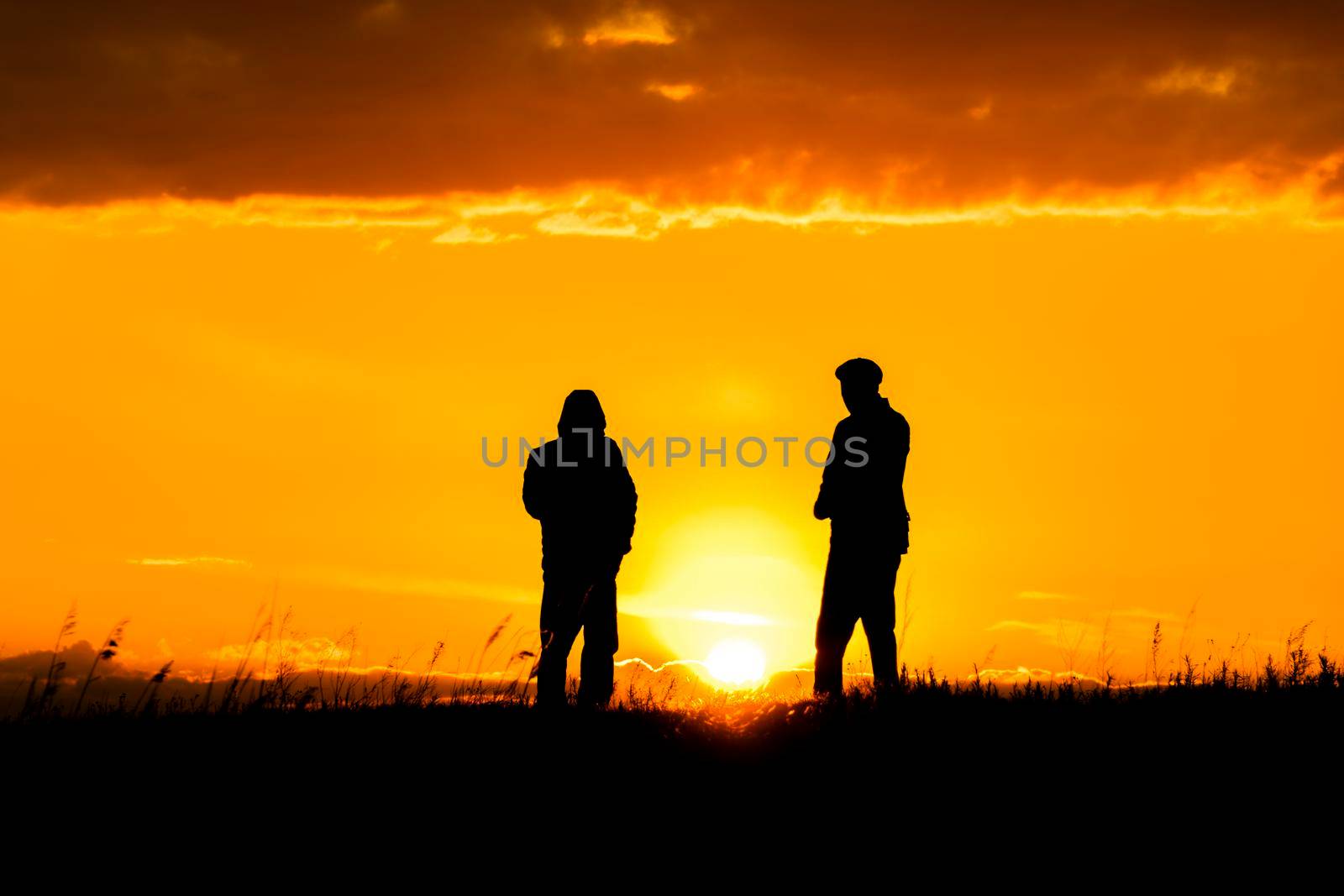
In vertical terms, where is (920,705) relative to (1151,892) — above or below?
above

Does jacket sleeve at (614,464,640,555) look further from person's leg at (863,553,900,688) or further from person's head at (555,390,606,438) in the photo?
person's leg at (863,553,900,688)

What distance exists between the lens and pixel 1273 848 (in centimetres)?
651

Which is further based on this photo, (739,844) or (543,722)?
(543,722)

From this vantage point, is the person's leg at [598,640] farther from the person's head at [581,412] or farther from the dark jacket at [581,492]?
the person's head at [581,412]

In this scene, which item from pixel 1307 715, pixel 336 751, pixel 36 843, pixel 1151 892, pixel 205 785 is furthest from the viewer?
pixel 1307 715

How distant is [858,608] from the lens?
1056 centimetres

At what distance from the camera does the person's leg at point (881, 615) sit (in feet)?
34.5

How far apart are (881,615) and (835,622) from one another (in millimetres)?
390

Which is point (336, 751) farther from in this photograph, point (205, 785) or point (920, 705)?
point (920, 705)

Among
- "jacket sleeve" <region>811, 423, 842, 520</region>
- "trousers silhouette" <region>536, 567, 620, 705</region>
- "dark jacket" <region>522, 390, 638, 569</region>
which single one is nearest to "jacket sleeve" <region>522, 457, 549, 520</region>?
"dark jacket" <region>522, 390, 638, 569</region>

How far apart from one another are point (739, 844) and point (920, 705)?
2.80 m

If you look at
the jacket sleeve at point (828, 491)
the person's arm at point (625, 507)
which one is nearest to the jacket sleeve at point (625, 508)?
the person's arm at point (625, 507)

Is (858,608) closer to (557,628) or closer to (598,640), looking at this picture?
(598,640)

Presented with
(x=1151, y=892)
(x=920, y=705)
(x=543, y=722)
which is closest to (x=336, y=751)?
(x=543, y=722)
